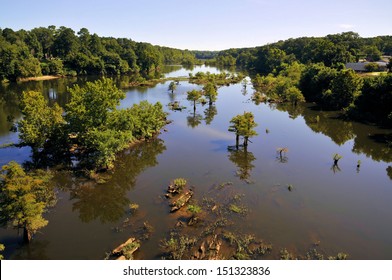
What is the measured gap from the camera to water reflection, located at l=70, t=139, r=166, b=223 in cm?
2595

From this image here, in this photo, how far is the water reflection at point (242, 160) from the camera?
3366 centimetres

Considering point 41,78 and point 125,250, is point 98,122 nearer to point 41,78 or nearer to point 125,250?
point 125,250

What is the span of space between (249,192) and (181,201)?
7.49 metres

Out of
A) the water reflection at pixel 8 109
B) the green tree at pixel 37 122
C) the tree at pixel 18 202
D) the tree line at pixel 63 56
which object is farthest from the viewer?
the tree line at pixel 63 56

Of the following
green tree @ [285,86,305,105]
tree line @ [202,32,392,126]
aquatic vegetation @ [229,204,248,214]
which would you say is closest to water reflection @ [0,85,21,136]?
aquatic vegetation @ [229,204,248,214]

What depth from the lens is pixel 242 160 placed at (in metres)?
37.8

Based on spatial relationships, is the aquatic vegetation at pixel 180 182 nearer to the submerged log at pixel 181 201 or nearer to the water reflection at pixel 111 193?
the submerged log at pixel 181 201

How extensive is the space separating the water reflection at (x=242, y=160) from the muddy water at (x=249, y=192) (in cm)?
13

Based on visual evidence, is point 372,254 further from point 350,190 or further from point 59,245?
point 59,245

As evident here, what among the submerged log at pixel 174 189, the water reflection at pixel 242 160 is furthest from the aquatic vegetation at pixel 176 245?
the water reflection at pixel 242 160

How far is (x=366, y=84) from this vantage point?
57156 mm

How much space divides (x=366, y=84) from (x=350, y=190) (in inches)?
1418

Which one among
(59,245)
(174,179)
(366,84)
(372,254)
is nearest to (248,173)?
(174,179)

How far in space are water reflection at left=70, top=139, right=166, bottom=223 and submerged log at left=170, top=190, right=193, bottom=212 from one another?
4551 millimetres
